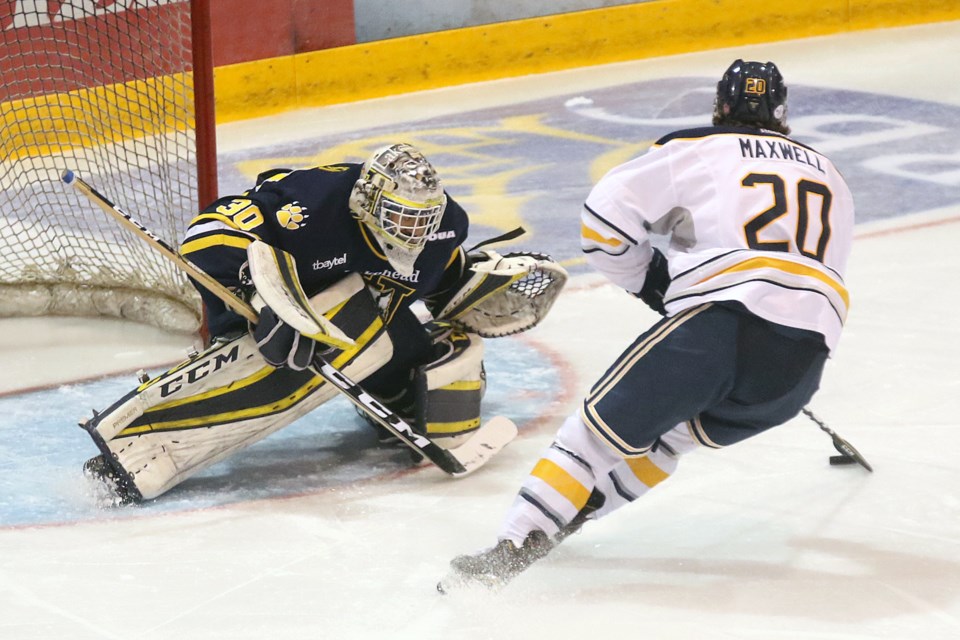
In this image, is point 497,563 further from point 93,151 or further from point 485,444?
point 93,151

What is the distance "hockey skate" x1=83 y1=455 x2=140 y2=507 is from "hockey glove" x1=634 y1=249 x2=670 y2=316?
1071 mm

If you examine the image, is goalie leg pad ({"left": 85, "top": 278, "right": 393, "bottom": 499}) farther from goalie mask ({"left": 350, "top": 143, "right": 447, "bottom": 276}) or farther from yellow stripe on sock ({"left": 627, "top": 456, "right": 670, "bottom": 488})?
yellow stripe on sock ({"left": 627, "top": 456, "right": 670, "bottom": 488})

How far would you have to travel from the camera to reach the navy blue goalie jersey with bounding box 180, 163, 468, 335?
9.69ft

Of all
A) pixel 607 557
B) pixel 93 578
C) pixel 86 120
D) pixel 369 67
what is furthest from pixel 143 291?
pixel 369 67

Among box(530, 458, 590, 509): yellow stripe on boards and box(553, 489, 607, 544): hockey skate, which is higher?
box(530, 458, 590, 509): yellow stripe on boards

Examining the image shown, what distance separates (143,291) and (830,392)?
75.6 inches

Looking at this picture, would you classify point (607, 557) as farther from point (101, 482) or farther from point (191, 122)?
point (191, 122)

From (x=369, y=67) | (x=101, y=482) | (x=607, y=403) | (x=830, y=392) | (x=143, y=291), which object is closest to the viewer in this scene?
(x=607, y=403)

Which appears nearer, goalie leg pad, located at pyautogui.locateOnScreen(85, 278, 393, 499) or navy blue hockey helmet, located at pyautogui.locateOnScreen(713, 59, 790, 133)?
navy blue hockey helmet, located at pyautogui.locateOnScreen(713, 59, 790, 133)

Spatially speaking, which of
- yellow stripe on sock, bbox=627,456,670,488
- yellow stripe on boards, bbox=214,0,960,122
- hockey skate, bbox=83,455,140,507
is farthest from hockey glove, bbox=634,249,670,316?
yellow stripe on boards, bbox=214,0,960,122

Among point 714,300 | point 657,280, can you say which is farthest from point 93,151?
point 714,300

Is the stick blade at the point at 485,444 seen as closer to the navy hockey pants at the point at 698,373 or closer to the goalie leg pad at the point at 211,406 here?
the goalie leg pad at the point at 211,406

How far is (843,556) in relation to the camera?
8.90 ft

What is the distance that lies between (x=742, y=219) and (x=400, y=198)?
76cm
